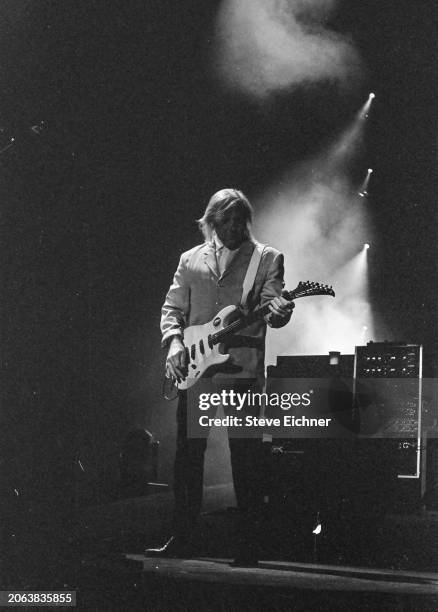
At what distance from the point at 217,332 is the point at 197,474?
57 centimetres

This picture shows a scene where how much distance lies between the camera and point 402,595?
2.07 metres

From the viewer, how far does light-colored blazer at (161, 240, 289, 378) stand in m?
2.59

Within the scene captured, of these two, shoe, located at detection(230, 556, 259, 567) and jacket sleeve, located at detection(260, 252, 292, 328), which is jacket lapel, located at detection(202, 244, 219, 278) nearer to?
jacket sleeve, located at detection(260, 252, 292, 328)

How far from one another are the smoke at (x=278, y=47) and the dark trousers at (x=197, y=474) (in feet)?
5.29

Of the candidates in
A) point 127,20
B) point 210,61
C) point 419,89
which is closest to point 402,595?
point 419,89

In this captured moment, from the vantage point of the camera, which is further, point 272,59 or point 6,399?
point 272,59

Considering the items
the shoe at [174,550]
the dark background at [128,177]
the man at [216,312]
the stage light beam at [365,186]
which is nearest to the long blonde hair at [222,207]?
the man at [216,312]

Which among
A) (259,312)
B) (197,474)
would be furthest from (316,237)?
(197,474)

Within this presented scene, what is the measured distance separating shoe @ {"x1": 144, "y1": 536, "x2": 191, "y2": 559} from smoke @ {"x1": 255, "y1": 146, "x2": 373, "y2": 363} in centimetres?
91

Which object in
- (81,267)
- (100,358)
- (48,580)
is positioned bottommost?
(48,580)

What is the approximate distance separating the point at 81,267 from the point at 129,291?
112 centimetres

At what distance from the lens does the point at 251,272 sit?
2.67 metres

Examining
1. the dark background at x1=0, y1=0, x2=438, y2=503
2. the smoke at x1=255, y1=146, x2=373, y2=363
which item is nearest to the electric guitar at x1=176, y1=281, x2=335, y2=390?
the smoke at x1=255, y1=146, x2=373, y2=363

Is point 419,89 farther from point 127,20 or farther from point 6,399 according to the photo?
point 6,399
